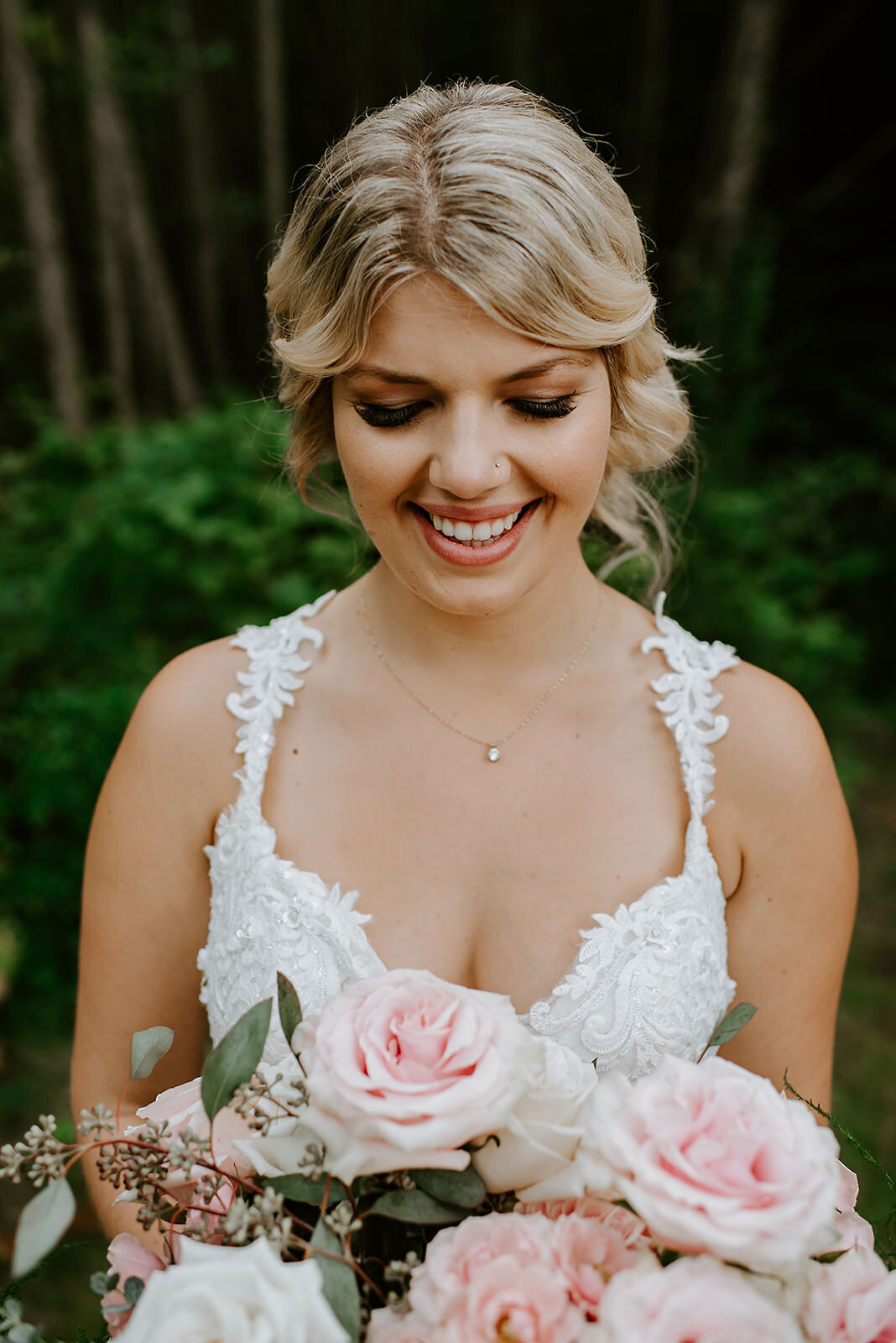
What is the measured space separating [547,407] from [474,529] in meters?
0.19

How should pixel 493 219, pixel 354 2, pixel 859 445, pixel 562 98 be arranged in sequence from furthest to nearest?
pixel 354 2 < pixel 562 98 < pixel 859 445 < pixel 493 219

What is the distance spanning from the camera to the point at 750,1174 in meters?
0.72

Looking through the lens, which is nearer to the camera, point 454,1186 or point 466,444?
point 454,1186

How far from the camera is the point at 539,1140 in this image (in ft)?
2.65

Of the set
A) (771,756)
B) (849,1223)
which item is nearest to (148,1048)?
(849,1223)

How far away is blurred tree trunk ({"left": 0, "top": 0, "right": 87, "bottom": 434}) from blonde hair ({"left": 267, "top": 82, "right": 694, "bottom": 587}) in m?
4.35

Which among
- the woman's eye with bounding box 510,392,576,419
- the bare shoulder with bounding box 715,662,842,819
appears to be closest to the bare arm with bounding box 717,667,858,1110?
the bare shoulder with bounding box 715,662,842,819

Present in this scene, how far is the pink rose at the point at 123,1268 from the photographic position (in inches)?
32.6

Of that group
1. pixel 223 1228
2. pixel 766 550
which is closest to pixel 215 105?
Result: pixel 766 550

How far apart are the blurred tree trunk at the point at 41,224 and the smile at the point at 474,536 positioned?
175 inches

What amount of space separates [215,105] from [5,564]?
529cm

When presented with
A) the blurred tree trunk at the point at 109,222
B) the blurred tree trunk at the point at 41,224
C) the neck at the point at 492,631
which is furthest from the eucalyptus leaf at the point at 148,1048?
the blurred tree trunk at the point at 109,222

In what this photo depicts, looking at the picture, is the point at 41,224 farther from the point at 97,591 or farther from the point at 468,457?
the point at 468,457

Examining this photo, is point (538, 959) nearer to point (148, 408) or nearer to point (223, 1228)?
point (223, 1228)
